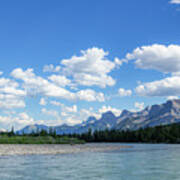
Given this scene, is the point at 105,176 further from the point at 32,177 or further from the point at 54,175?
the point at 32,177

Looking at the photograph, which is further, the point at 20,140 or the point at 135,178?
the point at 20,140

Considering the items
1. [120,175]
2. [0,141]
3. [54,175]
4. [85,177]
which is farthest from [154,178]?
[0,141]

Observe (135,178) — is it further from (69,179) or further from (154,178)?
(69,179)

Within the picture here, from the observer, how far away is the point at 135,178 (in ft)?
96.2

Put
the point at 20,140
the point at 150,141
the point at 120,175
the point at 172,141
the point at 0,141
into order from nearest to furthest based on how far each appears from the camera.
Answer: the point at 120,175 < the point at 0,141 < the point at 20,140 < the point at 172,141 < the point at 150,141

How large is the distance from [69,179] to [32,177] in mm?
4079

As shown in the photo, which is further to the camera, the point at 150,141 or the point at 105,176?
the point at 150,141

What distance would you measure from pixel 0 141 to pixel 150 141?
379 ft

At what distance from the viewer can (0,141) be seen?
118m

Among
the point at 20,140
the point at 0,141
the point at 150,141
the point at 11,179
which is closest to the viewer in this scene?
the point at 11,179

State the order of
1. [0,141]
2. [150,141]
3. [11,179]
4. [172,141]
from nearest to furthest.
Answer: [11,179], [0,141], [172,141], [150,141]

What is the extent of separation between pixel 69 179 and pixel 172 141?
16976 centimetres

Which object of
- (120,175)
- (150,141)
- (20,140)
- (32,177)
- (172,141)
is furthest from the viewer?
(150,141)

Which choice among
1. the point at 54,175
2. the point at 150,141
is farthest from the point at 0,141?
the point at 150,141
